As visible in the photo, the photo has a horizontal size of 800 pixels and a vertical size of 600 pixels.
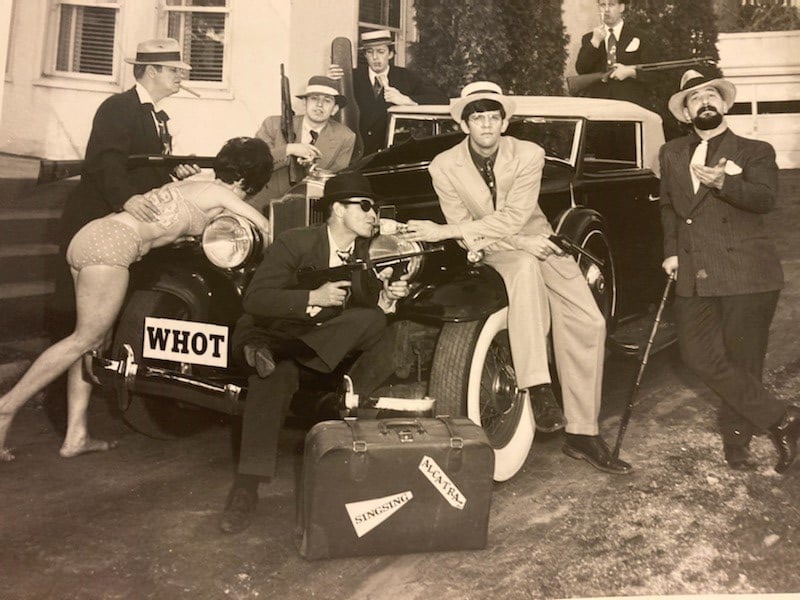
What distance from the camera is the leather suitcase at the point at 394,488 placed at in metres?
2.05

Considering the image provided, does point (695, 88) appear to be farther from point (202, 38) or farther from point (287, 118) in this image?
point (202, 38)

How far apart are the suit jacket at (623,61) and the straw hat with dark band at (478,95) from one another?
0.39m

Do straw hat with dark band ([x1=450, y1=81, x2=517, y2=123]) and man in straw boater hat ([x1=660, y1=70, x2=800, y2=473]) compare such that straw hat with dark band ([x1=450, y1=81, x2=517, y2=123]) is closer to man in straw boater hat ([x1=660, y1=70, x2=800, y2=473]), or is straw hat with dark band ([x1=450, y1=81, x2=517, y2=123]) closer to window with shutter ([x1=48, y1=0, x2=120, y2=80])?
man in straw boater hat ([x1=660, y1=70, x2=800, y2=473])

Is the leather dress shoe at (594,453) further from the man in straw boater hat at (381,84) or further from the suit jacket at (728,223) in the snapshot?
the man in straw boater hat at (381,84)

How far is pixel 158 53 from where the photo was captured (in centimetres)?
258

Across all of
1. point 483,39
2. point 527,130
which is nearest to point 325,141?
point 483,39

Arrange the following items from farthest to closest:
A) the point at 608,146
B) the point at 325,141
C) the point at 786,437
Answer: the point at 608,146, the point at 325,141, the point at 786,437

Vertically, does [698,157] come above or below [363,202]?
above

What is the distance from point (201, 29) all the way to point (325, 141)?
20.8 inches

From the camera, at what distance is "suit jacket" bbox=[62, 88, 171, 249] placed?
8.41 feet

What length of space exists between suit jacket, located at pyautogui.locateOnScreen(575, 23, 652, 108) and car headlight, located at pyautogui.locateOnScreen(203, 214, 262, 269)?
1266 millimetres

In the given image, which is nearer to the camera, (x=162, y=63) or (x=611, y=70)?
(x=162, y=63)

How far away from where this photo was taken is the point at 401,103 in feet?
9.50

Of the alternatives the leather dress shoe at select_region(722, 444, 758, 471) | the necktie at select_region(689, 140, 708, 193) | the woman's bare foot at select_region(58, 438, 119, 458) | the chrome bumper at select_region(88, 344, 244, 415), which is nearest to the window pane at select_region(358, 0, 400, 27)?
the necktie at select_region(689, 140, 708, 193)
